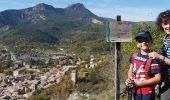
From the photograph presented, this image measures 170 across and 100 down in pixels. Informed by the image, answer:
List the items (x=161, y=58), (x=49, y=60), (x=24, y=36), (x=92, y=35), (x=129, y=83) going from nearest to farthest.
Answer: (x=161, y=58)
(x=129, y=83)
(x=49, y=60)
(x=92, y=35)
(x=24, y=36)

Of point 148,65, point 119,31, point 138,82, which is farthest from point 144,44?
point 119,31

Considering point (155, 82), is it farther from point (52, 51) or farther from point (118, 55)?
point (52, 51)

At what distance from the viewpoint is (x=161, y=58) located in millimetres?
3830

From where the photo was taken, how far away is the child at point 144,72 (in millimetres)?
4007

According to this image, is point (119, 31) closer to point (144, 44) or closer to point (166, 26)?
point (144, 44)

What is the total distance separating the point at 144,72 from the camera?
13.3 ft

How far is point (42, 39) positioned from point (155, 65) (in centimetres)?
14584

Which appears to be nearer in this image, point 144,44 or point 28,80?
point 144,44

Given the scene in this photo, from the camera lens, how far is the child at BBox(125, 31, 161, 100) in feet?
13.1

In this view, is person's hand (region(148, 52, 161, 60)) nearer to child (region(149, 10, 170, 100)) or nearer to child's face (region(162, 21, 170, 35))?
child (region(149, 10, 170, 100))

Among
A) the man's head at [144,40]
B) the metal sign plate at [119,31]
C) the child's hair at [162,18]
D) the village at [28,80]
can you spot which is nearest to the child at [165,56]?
the child's hair at [162,18]

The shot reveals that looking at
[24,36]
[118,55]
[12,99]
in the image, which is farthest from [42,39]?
[118,55]

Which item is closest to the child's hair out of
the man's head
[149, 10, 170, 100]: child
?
[149, 10, 170, 100]: child

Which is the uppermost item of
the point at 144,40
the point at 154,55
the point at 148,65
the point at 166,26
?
the point at 166,26
